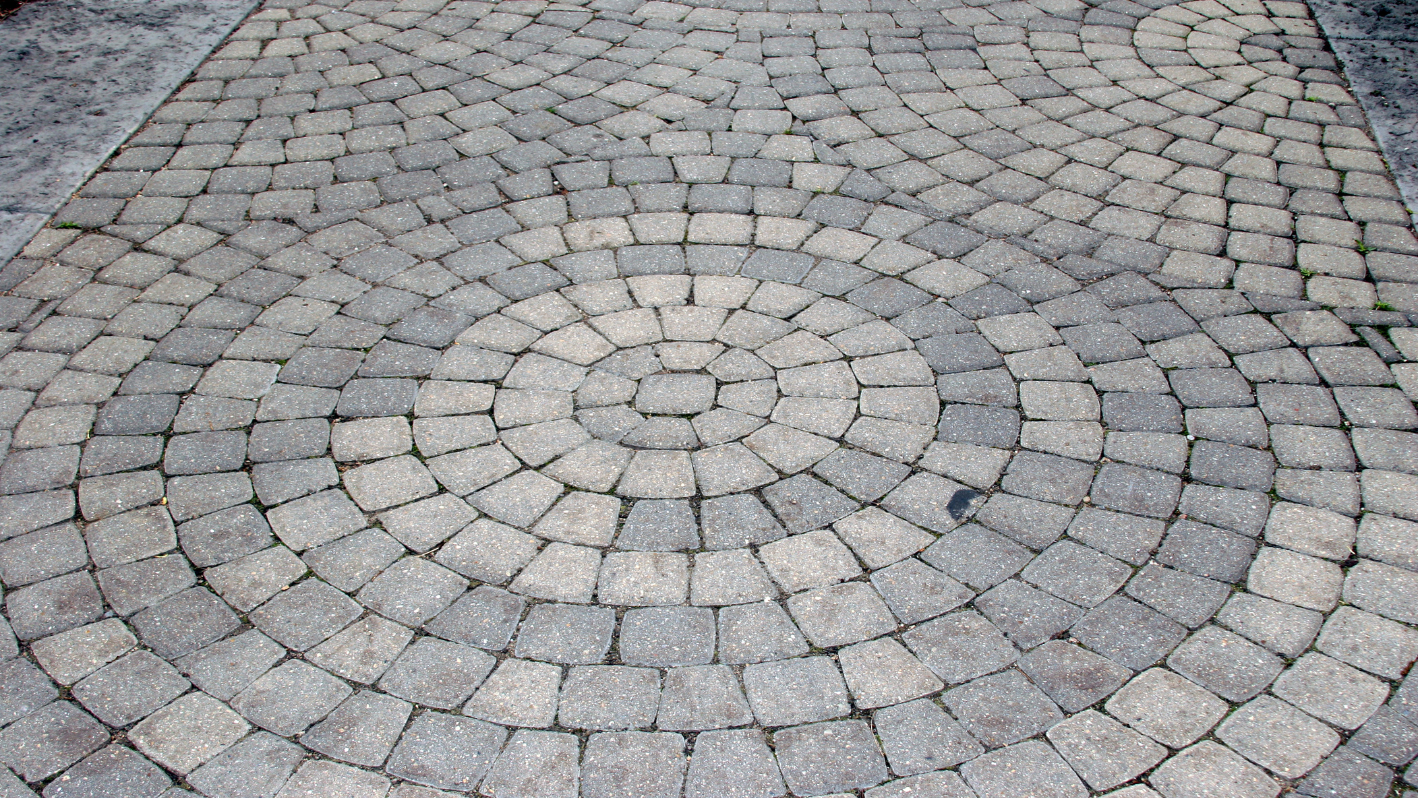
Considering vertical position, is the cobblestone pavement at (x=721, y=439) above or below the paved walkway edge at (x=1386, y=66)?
below

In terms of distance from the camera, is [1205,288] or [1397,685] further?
[1205,288]

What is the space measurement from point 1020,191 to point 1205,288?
102cm

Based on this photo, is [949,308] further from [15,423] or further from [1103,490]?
[15,423]

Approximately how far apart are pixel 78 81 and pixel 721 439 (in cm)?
491

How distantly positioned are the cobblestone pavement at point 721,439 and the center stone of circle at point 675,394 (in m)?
0.02

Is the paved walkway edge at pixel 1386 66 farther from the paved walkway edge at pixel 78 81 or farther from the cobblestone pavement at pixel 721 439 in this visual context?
the paved walkway edge at pixel 78 81

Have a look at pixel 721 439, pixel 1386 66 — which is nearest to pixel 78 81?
pixel 721 439

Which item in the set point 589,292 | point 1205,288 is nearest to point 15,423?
point 589,292

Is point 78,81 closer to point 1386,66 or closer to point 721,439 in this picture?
point 721,439

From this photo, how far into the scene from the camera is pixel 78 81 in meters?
6.21

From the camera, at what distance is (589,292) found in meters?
4.56

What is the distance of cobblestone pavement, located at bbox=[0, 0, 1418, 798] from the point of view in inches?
115

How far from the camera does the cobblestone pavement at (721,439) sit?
115 inches

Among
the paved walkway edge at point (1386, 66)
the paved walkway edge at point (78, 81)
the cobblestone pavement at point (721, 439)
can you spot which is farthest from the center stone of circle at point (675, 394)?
the paved walkway edge at point (1386, 66)
